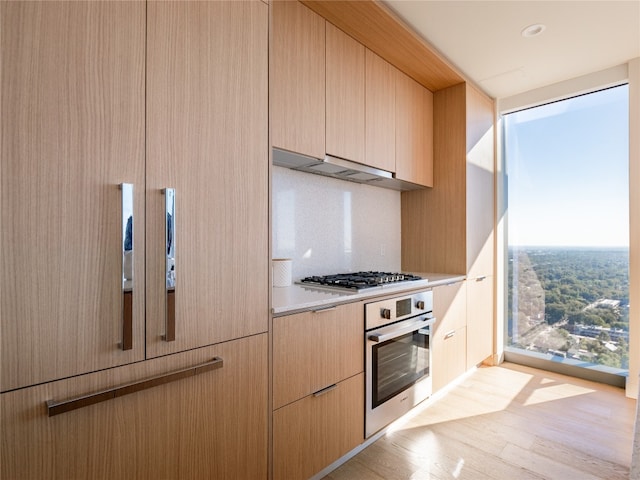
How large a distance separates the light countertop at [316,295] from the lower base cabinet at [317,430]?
0.41 meters

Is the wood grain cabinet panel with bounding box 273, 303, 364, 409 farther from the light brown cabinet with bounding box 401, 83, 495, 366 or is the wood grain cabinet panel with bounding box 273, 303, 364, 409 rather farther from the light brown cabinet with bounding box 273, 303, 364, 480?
the light brown cabinet with bounding box 401, 83, 495, 366

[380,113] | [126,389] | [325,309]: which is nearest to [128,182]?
[126,389]

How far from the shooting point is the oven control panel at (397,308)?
192 cm

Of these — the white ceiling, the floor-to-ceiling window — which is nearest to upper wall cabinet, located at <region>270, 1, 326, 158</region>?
the white ceiling

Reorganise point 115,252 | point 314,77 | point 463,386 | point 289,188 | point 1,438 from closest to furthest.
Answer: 1. point 1,438
2. point 115,252
3. point 314,77
4. point 289,188
5. point 463,386

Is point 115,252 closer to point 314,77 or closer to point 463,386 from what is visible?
point 314,77

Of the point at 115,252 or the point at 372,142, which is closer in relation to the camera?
the point at 115,252

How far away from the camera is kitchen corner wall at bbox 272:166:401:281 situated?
7.53 ft

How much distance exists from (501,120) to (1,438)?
3.92 m

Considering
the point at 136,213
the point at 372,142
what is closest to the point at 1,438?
the point at 136,213

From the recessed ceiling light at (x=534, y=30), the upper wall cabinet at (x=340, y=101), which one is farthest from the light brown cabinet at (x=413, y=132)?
the recessed ceiling light at (x=534, y=30)

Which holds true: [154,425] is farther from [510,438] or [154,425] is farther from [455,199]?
[455,199]

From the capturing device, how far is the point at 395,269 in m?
3.17

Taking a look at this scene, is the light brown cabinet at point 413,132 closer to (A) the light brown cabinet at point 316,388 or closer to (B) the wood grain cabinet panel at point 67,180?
(A) the light brown cabinet at point 316,388
